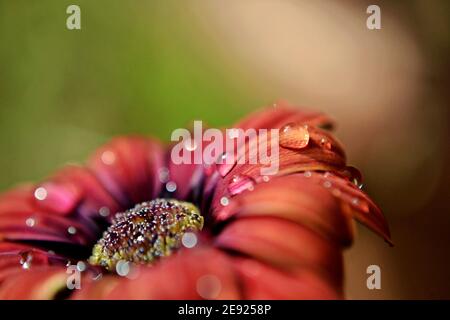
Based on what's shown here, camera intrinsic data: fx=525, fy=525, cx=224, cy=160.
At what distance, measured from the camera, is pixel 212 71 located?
3.15 ft

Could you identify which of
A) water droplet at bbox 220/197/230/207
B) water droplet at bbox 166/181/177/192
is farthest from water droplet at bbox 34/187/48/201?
water droplet at bbox 220/197/230/207

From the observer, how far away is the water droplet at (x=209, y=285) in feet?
2.11

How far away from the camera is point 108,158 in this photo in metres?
0.93

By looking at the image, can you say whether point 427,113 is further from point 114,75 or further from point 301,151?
point 114,75

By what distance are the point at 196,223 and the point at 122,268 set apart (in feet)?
0.40

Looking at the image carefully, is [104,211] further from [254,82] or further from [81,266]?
[254,82]

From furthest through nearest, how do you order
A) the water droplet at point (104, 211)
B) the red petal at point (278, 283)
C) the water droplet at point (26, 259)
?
the water droplet at point (104, 211), the water droplet at point (26, 259), the red petal at point (278, 283)

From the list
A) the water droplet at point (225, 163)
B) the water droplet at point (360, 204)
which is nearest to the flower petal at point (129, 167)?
the water droplet at point (225, 163)

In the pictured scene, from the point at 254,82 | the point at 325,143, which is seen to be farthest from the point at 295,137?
the point at 254,82

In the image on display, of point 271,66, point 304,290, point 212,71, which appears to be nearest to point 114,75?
point 212,71

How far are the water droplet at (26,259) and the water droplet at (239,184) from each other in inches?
11.9

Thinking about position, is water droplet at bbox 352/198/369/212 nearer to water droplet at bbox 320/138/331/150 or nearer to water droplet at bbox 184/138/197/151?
water droplet at bbox 320/138/331/150

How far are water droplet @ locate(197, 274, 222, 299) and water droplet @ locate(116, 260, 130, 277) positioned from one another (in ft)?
0.40

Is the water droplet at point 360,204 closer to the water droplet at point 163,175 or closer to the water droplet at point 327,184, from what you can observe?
the water droplet at point 327,184
